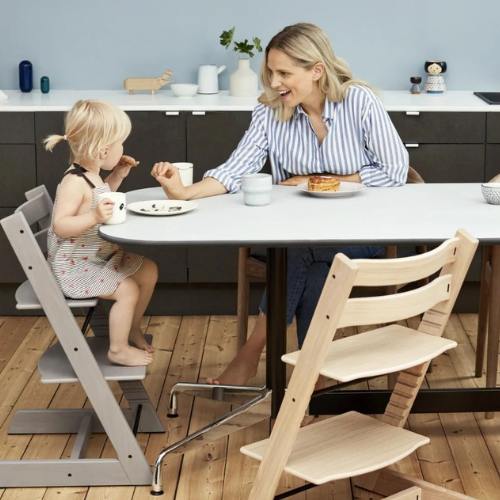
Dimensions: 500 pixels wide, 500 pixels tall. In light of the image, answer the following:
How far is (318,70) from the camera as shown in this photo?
11.2 ft

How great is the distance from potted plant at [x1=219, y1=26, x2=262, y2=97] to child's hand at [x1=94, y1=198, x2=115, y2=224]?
1950 millimetres

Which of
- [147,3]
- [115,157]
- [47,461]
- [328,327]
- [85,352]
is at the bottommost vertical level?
[47,461]

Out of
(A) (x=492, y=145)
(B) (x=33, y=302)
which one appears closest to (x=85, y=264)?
(B) (x=33, y=302)

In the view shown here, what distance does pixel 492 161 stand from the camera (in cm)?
439

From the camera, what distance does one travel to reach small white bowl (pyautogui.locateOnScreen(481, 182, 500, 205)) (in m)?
3.08

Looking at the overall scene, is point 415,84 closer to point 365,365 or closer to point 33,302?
point 33,302

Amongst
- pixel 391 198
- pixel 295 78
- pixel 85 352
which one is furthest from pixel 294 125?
pixel 85 352

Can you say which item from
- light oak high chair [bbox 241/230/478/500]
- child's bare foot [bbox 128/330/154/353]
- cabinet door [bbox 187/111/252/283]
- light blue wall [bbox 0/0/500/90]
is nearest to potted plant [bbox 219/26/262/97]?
light blue wall [bbox 0/0/500/90]

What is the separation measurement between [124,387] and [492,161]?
1.92 meters

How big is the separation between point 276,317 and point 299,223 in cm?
27

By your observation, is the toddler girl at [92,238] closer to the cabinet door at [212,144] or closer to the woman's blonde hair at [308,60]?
the woman's blonde hair at [308,60]

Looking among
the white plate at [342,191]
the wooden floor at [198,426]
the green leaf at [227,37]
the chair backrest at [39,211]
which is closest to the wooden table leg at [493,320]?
the wooden floor at [198,426]

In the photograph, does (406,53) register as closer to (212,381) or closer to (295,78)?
(295,78)

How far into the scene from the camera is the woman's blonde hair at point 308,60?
337cm
